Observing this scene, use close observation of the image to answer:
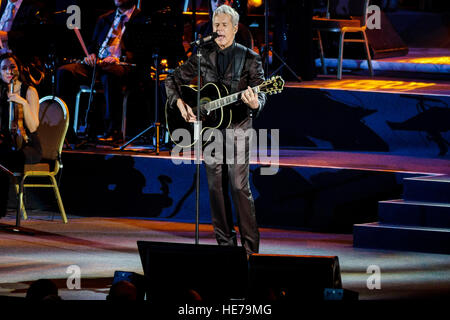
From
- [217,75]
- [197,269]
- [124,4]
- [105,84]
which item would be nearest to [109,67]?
[105,84]

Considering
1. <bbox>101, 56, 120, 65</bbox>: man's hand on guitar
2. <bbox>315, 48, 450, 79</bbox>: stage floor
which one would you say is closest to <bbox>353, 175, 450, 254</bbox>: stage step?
<bbox>101, 56, 120, 65</bbox>: man's hand on guitar

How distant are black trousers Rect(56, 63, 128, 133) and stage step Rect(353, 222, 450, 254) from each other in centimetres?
324

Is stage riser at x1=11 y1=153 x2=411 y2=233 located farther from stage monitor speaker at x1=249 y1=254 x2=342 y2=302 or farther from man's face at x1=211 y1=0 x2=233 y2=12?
stage monitor speaker at x1=249 y1=254 x2=342 y2=302

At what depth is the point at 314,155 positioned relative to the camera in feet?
26.3

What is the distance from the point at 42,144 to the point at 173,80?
1.93 metres

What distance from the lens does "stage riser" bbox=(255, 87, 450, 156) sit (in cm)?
811

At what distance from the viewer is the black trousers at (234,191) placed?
5.77m

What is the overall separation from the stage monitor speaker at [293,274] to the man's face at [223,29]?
76.8 inches

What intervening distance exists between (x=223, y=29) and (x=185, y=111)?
650 millimetres

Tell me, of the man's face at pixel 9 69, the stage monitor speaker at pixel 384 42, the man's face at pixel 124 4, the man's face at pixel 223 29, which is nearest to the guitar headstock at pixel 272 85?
the man's face at pixel 223 29

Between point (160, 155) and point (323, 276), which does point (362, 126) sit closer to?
point (160, 155)

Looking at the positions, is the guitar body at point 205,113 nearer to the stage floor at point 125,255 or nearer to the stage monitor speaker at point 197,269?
the stage floor at point 125,255

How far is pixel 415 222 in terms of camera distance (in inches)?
261
